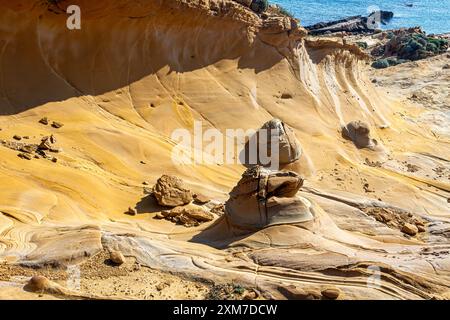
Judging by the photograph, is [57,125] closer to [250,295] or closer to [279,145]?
[279,145]

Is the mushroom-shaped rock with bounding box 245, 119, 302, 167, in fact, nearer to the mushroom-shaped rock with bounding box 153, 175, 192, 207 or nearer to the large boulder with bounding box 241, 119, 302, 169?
the large boulder with bounding box 241, 119, 302, 169

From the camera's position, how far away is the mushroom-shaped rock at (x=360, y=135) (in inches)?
598

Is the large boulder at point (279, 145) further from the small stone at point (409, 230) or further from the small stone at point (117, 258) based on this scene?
the small stone at point (117, 258)

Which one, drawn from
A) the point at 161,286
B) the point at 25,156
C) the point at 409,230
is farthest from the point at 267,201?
the point at 25,156

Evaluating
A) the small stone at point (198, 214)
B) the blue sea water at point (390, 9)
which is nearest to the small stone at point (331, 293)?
the small stone at point (198, 214)

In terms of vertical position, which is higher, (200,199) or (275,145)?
(275,145)

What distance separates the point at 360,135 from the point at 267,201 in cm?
860

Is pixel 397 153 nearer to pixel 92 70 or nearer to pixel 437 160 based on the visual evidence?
pixel 437 160

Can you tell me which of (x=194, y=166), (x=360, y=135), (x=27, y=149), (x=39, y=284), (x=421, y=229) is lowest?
(x=421, y=229)

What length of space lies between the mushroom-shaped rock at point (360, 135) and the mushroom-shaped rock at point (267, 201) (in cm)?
806

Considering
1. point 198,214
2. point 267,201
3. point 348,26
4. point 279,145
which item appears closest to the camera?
point 267,201

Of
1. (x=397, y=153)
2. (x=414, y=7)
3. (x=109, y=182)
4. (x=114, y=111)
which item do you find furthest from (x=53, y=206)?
(x=414, y=7)

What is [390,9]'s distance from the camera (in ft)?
183

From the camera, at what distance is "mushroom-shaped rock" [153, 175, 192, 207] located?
10016 millimetres
